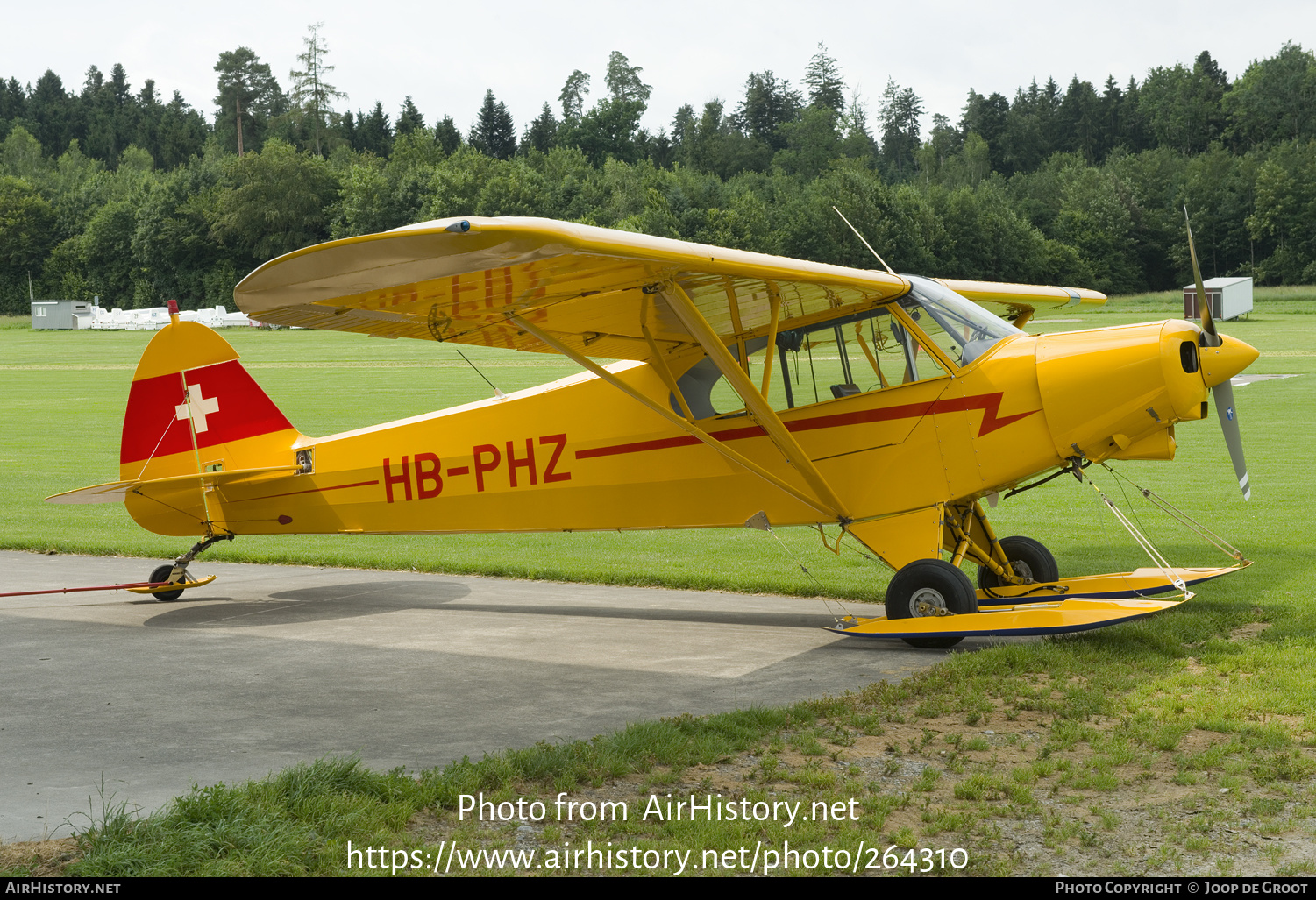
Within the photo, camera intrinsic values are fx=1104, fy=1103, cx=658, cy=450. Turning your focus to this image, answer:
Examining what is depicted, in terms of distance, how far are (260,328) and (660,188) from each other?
35559mm

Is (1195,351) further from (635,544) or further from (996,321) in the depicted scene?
(635,544)

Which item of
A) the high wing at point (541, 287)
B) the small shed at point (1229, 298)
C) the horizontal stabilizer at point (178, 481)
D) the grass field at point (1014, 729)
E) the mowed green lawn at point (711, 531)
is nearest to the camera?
the grass field at point (1014, 729)

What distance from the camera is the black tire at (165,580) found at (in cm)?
1000

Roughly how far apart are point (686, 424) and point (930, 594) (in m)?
2.12

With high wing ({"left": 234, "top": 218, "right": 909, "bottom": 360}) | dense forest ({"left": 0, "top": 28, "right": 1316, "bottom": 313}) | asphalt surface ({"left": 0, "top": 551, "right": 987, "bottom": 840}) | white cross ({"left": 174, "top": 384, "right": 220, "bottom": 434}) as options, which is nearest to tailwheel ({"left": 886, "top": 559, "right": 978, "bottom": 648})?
asphalt surface ({"left": 0, "top": 551, "right": 987, "bottom": 840})

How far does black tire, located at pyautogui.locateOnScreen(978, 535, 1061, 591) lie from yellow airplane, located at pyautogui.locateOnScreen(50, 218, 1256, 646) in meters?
0.02

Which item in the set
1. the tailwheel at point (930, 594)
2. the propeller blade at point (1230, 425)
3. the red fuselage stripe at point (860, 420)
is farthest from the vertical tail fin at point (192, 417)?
the propeller blade at point (1230, 425)

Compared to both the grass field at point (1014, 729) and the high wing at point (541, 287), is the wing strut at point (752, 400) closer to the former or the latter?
the high wing at point (541, 287)

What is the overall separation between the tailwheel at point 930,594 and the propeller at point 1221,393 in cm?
229

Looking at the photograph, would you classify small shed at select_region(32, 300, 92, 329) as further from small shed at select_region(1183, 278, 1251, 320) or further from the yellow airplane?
the yellow airplane

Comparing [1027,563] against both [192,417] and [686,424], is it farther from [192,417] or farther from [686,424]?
[192,417]

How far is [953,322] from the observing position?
8133 millimetres

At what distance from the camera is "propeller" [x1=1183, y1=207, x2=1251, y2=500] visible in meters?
7.61
